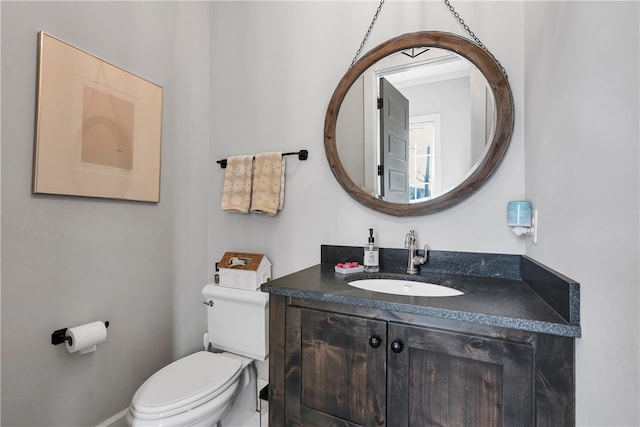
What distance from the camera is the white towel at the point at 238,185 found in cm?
178

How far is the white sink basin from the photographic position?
4.09 ft

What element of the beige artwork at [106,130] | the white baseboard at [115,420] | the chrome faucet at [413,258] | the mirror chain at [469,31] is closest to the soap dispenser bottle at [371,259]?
the chrome faucet at [413,258]

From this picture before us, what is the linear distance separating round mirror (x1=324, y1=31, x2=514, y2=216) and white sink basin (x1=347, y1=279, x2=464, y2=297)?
1.10 ft

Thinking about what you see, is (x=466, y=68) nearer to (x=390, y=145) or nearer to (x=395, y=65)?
(x=395, y=65)

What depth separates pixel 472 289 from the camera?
3.61ft

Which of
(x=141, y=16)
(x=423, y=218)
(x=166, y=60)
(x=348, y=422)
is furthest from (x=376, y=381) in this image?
(x=141, y=16)

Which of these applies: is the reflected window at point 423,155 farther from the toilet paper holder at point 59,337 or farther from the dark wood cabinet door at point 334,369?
the toilet paper holder at point 59,337

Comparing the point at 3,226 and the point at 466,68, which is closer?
the point at 3,226

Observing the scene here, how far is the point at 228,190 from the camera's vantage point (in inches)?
72.1

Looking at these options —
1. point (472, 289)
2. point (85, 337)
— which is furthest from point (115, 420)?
point (472, 289)

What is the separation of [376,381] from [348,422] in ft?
0.60

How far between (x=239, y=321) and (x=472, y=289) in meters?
1.17

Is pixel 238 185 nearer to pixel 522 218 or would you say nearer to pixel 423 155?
pixel 423 155

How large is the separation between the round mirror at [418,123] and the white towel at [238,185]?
0.52 metres
